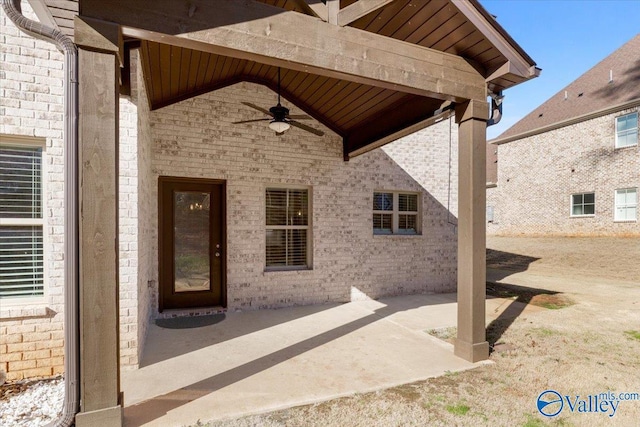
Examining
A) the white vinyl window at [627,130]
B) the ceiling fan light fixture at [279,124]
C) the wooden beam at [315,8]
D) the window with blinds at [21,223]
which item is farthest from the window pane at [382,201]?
the white vinyl window at [627,130]

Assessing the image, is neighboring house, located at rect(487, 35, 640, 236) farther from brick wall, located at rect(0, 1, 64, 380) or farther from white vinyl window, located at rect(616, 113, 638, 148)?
brick wall, located at rect(0, 1, 64, 380)

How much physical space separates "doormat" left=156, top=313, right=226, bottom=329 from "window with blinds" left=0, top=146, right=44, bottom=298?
2012 mm

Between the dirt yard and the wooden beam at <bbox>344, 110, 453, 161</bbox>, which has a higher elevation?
the wooden beam at <bbox>344, 110, 453, 161</bbox>

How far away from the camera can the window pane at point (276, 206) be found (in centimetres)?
639

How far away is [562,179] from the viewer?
16.3 metres

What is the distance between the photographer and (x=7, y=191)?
131 inches

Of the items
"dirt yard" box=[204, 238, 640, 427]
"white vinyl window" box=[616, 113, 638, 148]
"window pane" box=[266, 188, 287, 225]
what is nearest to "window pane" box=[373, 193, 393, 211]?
"window pane" box=[266, 188, 287, 225]

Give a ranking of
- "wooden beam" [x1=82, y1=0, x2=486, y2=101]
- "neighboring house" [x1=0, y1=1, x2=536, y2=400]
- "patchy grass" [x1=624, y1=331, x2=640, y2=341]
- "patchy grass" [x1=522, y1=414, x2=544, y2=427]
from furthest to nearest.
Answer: "patchy grass" [x1=624, y1=331, x2=640, y2=341] < "neighboring house" [x1=0, y1=1, x2=536, y2=400] < "patchy grass" [x1=522, y1=414, x2=544, y2=427] < "wooden beam" [x1=82, y1=0, x2=486, y2=101]

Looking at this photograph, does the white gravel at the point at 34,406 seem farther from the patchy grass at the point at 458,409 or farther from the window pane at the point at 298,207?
the window pane at the point at 298,207

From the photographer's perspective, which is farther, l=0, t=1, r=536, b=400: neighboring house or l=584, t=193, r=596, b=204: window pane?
l=584, t=193, r=596, b=204: window pane

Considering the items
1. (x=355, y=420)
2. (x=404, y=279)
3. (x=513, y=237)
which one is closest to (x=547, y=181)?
(x=513, y=237)

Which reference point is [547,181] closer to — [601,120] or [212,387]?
[601,120]

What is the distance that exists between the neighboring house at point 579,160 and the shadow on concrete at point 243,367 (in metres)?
13.3

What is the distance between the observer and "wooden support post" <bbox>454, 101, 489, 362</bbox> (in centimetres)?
382
